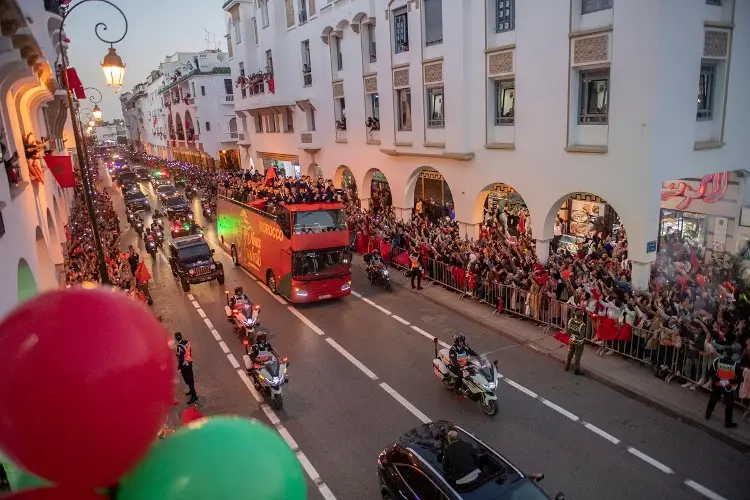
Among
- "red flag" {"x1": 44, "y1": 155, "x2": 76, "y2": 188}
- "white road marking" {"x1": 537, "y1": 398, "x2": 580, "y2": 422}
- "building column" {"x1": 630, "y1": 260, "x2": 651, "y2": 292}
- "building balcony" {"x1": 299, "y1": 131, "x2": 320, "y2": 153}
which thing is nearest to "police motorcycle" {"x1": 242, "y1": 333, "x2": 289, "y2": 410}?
"white road marking" {"x1": 537, "y1": 398, "x2": 580, "y2": 422}

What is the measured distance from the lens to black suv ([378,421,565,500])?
646cm

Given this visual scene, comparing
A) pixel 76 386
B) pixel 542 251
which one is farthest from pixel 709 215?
pixel 76 386

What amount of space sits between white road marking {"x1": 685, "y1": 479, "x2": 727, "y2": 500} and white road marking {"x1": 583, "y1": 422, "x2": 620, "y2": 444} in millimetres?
1282

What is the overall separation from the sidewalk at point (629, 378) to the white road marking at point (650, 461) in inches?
58.0

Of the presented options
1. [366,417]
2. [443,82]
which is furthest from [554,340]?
[443,82]

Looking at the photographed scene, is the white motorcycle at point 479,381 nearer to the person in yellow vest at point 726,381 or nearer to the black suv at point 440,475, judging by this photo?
the black suv at point 440,475

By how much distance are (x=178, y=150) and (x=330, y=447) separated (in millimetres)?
72103

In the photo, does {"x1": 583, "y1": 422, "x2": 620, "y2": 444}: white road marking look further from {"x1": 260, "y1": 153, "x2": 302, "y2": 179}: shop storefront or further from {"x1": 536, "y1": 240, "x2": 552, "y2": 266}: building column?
{"x1": 260, "y1": 153, "x2": 302, "y2": 179}: shop storefront

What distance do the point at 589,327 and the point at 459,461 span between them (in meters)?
7.40

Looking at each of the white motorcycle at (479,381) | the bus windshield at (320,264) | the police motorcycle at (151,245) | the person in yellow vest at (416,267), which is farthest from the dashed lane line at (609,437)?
the police motorcycle at (151,245)

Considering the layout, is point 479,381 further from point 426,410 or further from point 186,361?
point 186,361

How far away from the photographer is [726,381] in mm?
8930

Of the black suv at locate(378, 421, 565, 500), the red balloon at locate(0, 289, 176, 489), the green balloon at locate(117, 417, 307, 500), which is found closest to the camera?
the red balloon at locate(0, 289, 176, 489)

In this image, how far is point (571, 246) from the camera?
774 inches
